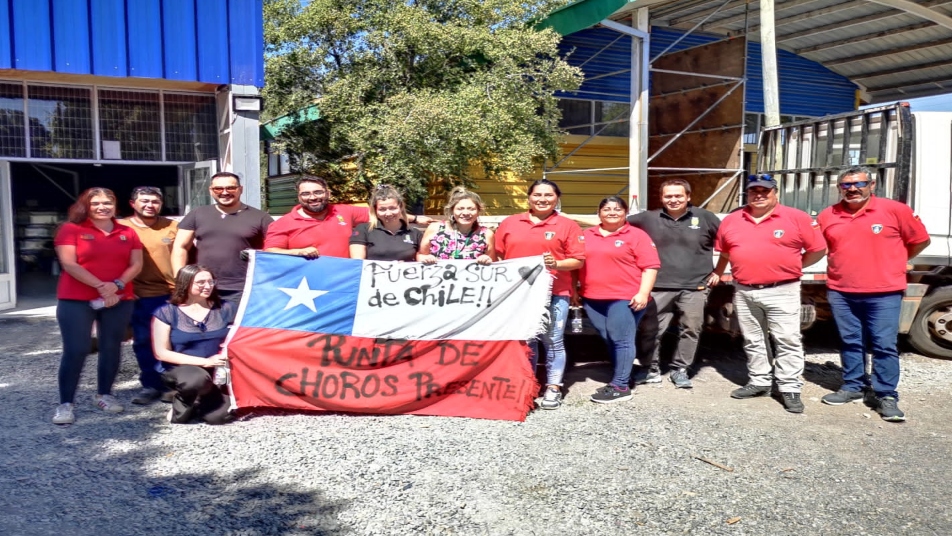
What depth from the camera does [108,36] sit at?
959 cm

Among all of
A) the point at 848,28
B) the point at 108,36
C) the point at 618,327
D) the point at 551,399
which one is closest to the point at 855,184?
the point at 618,327

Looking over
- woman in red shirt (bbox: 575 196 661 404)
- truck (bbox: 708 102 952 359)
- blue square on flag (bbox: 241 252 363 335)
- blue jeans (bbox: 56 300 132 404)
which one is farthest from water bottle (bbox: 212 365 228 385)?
truck (bbox: 708 102 952 359)

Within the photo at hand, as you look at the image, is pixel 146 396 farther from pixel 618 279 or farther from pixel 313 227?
pixel 618 279

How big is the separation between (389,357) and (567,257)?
1.50 m

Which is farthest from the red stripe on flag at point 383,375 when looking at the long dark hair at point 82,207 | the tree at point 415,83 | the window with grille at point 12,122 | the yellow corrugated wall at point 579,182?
the yellow corrugated wall at point 579,182

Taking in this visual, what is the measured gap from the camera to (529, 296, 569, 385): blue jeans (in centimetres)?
565

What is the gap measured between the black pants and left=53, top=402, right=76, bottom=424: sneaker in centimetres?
71

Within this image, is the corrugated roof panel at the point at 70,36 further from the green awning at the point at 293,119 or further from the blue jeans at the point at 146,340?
the blue jeans at the point at 146,340

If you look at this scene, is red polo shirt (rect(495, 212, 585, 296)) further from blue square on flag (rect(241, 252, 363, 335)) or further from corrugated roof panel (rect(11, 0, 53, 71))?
corrugated roof panel (rect(11, 0, 53, 71))

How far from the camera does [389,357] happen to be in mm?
5426

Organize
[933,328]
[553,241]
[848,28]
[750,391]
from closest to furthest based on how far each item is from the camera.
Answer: [553,241]
[750,391]
[933,328]
[848,28]

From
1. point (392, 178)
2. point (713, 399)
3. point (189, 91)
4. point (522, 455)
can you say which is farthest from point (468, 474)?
point (189, 91)

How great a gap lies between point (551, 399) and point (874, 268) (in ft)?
8.27

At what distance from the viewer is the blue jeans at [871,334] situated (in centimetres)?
548
